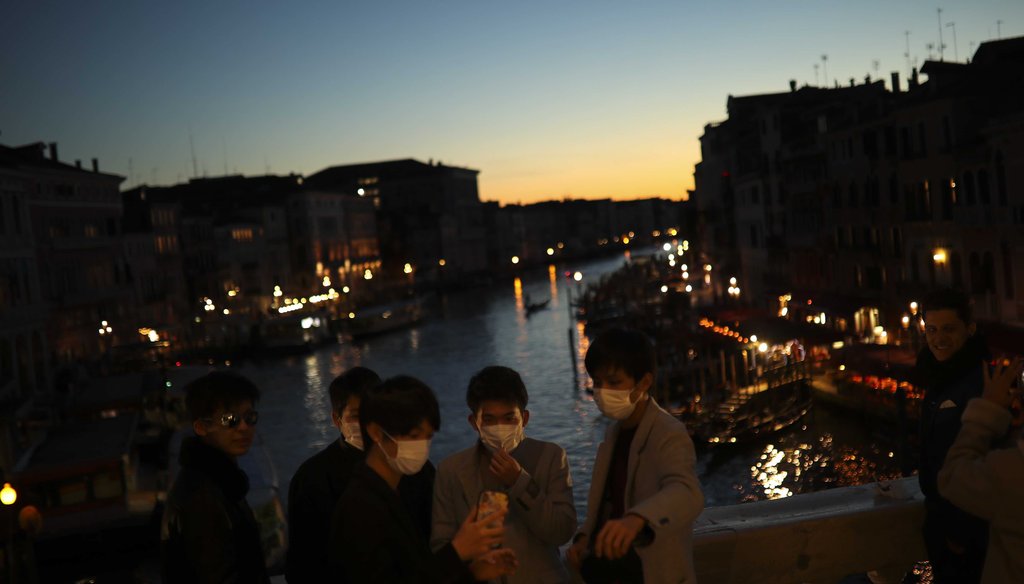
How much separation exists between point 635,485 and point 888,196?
22.7 metres

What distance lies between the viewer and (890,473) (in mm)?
15641

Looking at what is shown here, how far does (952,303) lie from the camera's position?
2.94 meters

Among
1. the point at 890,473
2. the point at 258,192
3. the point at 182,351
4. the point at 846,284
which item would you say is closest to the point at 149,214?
the point at 182,351

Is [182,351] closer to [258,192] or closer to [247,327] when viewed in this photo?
[247,327]

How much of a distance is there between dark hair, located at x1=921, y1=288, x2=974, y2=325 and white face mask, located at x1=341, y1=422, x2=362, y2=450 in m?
1.59

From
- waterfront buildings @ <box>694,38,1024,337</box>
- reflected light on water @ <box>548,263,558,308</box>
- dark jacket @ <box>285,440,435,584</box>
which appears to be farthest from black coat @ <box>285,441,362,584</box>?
reflected light on water @ <box>548,263,558,308</box>

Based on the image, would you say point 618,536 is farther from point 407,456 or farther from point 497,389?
point 497,389

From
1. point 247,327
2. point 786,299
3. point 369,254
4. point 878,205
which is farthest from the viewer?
point 369,254

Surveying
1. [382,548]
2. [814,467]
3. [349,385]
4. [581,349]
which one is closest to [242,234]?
[581,349]

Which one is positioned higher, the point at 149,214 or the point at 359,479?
the point at 149,214

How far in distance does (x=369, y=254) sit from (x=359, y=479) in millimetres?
73428

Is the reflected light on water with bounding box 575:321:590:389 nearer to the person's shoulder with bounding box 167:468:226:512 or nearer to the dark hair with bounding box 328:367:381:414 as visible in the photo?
the dark hair with bounding box 328:367:381:414

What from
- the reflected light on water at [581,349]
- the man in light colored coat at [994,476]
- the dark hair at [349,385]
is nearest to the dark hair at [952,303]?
the man in light colored coat at [994,476]

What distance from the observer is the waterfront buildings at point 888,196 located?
59.2ft
